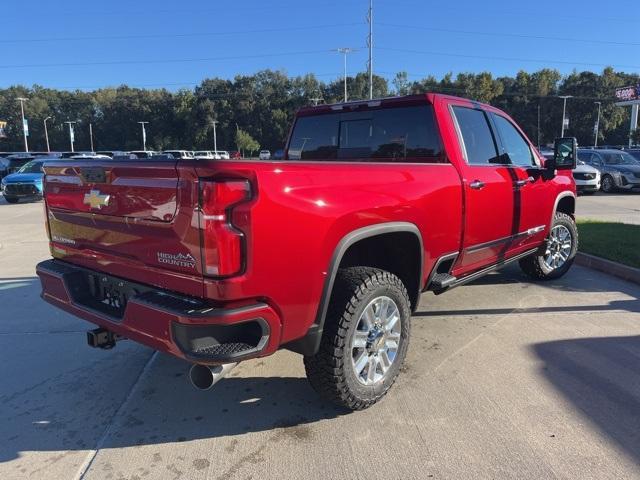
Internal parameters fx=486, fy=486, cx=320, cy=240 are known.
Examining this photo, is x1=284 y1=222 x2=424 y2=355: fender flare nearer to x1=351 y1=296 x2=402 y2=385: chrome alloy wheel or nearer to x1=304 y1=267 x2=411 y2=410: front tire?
x1=304 y1=267 x2=411 y2=410: front tire

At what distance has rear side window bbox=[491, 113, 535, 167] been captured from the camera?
187 inches

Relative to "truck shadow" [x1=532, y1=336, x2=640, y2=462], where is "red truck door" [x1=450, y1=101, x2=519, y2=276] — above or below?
above

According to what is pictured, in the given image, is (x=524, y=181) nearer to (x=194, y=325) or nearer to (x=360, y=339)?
(x=360, y=339)

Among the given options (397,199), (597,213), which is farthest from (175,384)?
(597,213)

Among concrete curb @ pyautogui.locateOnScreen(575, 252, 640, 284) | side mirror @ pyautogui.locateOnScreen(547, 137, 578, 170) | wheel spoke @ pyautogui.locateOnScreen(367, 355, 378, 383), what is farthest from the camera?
concrete curb @ pyautogui.locateOnScreen(575, 252, 640, 284)

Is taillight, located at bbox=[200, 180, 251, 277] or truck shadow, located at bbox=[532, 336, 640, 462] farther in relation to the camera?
truck shadow, located at bbox=[532, 336, 640, 462]

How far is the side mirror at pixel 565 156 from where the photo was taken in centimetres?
517

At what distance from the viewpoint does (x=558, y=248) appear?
6059 millimetres

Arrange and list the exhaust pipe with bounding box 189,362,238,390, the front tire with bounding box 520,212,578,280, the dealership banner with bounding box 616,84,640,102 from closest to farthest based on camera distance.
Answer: the exhaust pipe with bounding box 189,362,238,390
the front tire with bounding box 520,212,578,280
the dealership banner with bounding box 616,84,640,102

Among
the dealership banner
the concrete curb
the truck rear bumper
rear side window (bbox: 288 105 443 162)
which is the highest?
the dealership banner

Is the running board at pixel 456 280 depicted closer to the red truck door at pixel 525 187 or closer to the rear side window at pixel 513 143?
the red truck door at pixel 525 187

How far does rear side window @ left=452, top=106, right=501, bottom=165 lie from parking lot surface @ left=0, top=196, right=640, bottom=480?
1567mm

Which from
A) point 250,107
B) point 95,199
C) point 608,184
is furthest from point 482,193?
point 250,107

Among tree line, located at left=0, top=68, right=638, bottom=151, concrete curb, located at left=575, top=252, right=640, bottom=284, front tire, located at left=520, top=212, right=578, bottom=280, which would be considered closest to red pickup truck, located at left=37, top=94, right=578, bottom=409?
front tire, located at left=520, top=212, right=578, bottom=280
